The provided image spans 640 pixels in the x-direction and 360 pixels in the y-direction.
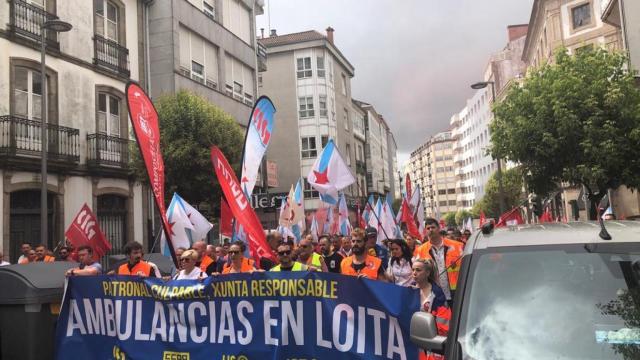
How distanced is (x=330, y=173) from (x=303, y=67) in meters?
36.8

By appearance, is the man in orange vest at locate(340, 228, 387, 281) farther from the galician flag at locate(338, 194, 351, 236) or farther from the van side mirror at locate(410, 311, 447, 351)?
the galician flag at locate(338, 194, 351, 236)

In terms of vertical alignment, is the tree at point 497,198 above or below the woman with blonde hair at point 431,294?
above

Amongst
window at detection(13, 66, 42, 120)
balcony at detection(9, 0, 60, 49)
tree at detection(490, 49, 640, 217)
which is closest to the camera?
balcony at detection(9, 0, 60, 49)

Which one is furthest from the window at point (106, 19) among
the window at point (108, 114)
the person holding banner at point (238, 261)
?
the person holding banner at point (238, 261)

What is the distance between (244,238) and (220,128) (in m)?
11.9

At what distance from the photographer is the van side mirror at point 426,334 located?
3191 millimetres

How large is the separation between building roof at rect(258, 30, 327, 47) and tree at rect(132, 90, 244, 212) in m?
30.4

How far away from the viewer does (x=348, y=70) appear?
56.8m

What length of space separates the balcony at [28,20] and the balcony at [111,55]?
85.0 inches

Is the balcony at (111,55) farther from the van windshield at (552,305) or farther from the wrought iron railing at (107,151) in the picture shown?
the van windshield at (552,305)

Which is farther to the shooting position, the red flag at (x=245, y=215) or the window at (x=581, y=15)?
the window at (x=581, y=15)

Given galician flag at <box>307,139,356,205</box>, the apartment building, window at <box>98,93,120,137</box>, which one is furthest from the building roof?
galician flag at <box>307,139,356,205</box>

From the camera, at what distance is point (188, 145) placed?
61.9 ft

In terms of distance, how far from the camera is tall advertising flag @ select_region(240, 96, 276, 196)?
8781mm
